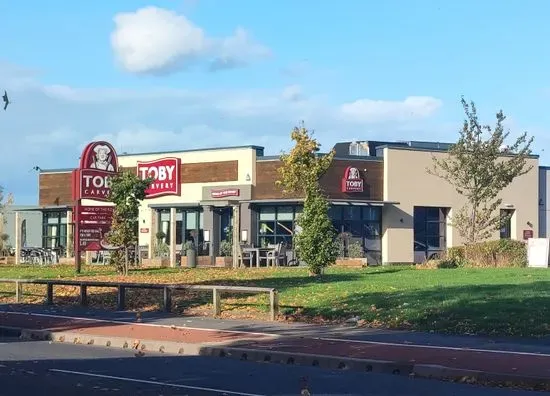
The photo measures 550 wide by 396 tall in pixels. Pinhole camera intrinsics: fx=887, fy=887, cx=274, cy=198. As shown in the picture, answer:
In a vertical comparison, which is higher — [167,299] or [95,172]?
[95,172]

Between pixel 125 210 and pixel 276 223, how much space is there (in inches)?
549

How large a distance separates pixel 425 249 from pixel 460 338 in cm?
3277

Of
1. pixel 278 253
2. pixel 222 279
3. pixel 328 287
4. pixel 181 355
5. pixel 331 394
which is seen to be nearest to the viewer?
pixel 331 394

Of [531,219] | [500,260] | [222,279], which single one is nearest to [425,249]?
[531,219]

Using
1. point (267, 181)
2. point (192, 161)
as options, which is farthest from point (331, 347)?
point (192, 161)

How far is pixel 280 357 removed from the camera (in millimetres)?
14641

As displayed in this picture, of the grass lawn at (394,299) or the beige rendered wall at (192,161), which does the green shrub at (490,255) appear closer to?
the grass lawn at (394,299)

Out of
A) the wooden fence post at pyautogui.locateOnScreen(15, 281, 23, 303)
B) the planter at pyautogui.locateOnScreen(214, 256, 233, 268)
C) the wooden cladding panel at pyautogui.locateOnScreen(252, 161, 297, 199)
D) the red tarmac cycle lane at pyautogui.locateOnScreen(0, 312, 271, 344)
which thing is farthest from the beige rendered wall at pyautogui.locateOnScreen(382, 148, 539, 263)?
the red tarmac cycle lane at pyautogui.locateOnScreen(0, 312, 271, 344)

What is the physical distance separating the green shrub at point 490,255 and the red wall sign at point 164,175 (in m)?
17.6

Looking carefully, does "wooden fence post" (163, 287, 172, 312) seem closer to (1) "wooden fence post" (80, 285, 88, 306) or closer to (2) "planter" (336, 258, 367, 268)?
(1) "wooden fence post" (80, 285, 88, 306)

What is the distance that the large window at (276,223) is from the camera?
45594mm

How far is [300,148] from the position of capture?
3778 centimetres

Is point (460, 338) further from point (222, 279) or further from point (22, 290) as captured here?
point (22, 290)

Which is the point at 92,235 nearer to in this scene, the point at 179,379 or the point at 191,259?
the point at 191,259
